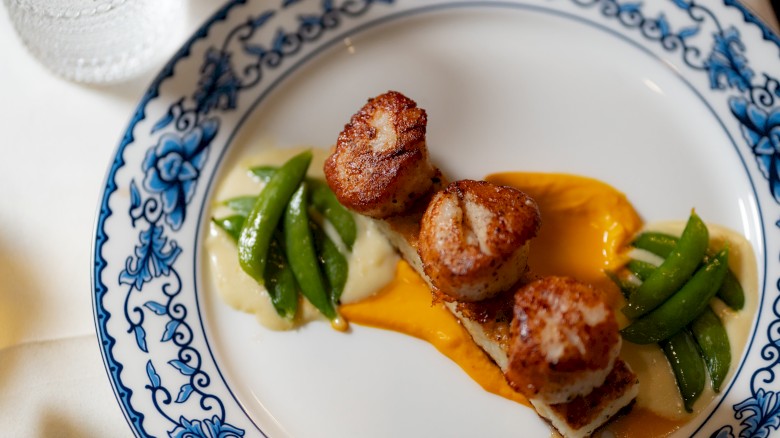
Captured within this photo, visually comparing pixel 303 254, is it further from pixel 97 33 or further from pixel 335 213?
pixel 97 33

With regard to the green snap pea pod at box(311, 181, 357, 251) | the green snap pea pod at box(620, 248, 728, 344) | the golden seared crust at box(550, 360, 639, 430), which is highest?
the green snap pea pod at box(311, 181, 357, 251)

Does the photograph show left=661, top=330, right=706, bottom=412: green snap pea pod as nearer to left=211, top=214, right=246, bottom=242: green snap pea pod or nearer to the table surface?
the table surface

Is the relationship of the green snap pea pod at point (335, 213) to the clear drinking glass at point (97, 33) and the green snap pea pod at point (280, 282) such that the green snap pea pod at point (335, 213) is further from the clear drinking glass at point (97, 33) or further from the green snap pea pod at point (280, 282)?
the clear drinking glass at point (97, 33)

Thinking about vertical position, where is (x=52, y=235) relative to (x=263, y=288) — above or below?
above

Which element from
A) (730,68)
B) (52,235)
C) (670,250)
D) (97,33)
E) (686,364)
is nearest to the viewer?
(686,364)

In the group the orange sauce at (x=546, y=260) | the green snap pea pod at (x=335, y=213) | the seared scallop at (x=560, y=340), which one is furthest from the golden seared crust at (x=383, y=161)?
the seared scallop at (x=560, y=340)

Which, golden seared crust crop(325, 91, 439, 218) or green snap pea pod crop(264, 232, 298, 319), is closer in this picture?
golden seared crust crop(325, 91, 439, 218)

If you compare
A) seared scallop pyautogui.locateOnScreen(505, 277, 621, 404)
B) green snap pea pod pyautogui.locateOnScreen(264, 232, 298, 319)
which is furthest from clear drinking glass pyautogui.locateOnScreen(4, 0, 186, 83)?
seared scallop pyautogui.locateOnScreen(505, 277, 621, 404)

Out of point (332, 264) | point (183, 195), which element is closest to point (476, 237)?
point (332, 264)
